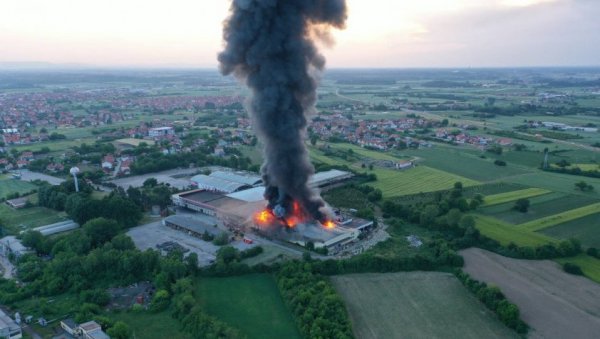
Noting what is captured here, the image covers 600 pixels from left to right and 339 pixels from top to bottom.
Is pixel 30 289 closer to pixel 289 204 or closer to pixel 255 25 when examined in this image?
pixel 289 204

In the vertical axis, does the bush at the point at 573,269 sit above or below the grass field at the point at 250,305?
above

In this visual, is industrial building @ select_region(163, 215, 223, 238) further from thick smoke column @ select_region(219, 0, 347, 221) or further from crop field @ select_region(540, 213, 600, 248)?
crop field @ select_region(540, 213, 600, 248)

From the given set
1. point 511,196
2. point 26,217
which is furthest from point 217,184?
point 511,196

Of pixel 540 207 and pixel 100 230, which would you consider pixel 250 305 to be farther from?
pixel 540 207

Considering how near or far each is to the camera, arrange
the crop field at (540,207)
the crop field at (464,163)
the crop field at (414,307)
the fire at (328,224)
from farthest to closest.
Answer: the crop field at (464,163) < the crop field at (540,207) < the fire at (328,224) < the crop field at (414,307)

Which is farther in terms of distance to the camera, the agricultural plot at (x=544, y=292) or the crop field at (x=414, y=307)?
the agricultural plot at (x=544, y=292)

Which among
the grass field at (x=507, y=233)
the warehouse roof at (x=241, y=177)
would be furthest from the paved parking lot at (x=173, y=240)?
the grass field at (x=507, y=233)

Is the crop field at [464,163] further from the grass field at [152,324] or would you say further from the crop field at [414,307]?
the grass field at [152,324]
